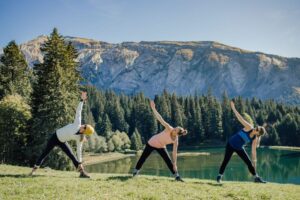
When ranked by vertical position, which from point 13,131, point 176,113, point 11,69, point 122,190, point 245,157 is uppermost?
point 11,69

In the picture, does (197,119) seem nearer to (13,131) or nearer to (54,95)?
(54,95)

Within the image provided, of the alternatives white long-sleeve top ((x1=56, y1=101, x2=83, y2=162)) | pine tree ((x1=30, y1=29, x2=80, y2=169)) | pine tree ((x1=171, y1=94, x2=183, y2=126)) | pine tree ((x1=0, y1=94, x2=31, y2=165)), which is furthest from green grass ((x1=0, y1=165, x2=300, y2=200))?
pine tree ((x1=171, y1=94, x2=183, y2=126))

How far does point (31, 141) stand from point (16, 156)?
2.70 m

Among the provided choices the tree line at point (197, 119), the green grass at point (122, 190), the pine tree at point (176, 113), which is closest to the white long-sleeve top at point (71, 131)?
the green grass at point (122, 190)

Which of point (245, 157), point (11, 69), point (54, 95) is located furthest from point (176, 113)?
point (245, 157)

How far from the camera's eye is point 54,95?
46.3 meters

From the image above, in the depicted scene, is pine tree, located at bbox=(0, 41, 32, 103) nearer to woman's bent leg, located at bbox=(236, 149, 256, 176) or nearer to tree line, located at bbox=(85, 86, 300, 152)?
woman's bent leg, located at bbox=(236, 149, 256, 176)

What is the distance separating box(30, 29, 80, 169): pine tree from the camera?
44.4 metres

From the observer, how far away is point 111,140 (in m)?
131

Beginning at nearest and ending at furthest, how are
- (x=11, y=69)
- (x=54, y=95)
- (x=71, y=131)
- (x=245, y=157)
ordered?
(x=71, y=131) < (x=245, y=157) < (x=54, y=95) < (x=11, y=69)

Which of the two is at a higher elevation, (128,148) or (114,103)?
(114,103)

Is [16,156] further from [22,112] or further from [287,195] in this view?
[287,195]

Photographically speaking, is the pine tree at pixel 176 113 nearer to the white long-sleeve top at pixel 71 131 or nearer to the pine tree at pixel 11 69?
the pine tree at pixel 11 69

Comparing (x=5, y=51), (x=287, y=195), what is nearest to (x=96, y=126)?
(x=5, y=51)
